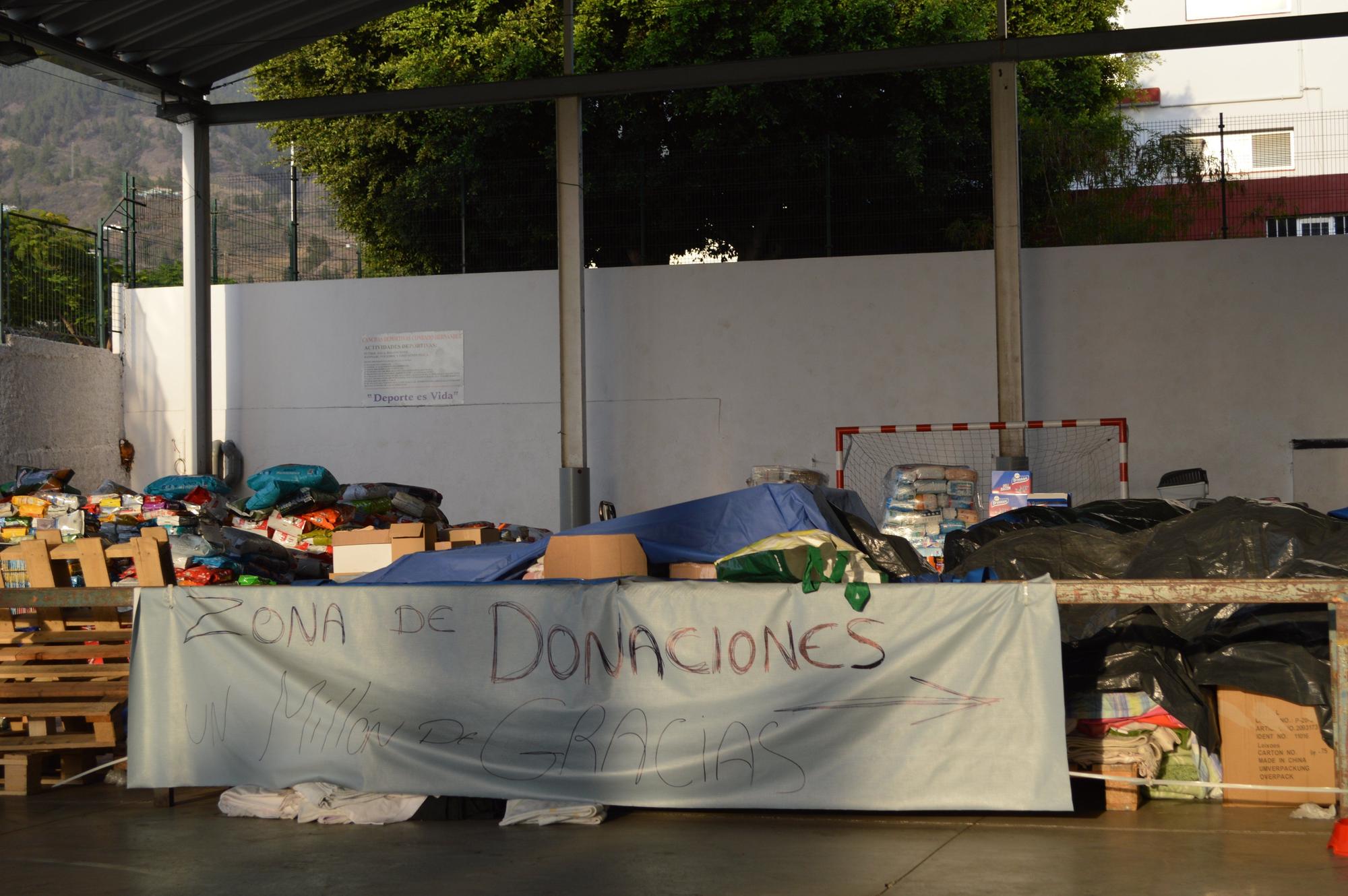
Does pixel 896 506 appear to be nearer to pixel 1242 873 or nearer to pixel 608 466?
pixel 608 466

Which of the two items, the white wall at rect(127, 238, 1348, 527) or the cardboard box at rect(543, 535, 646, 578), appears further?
the white wall at rect(127, 238, 1348, 527)

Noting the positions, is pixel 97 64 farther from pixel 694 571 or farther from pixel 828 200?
pixel 694 571

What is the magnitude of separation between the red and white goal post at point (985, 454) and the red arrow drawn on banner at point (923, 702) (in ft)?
30.8

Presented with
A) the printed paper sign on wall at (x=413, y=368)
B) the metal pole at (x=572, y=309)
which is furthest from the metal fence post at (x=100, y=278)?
the metal pole at (x=572, y=309)

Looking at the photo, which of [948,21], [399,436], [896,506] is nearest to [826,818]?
[896,506]

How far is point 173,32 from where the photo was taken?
15188 millimetres

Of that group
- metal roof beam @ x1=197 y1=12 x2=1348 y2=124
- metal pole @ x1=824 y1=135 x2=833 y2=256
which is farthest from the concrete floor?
metal pole @ x1=824 y1=135 x2=833 y2=256

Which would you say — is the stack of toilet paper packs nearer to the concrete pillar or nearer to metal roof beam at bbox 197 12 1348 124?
metal roof beam at bbox 197 12 1348 124

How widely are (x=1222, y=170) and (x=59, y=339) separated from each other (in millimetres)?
15638

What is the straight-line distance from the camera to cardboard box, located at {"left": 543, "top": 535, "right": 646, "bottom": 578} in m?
6.31

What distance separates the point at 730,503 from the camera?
7641 millimetres

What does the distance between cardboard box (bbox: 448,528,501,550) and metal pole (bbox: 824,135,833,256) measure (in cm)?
763

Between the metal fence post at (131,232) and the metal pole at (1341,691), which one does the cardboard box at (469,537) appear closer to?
the metal pole at (1341,691)

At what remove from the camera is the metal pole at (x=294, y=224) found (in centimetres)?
1909
